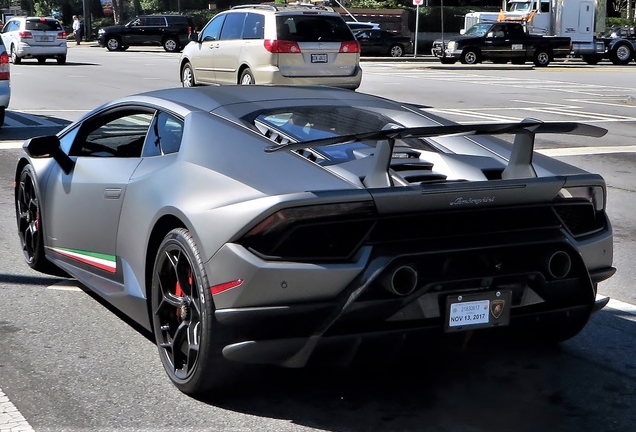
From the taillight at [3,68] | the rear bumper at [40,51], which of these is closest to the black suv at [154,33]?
the rear bumper at [40,51]

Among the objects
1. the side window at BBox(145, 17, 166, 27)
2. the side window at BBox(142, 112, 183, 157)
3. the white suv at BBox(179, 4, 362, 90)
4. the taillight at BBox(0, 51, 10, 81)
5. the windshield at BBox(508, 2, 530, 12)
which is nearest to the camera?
the side window at BBox(142, 112, 183, 157)

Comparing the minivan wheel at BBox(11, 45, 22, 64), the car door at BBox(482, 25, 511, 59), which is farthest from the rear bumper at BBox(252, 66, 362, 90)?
the car door at BBox(482, 25, 511, 59)

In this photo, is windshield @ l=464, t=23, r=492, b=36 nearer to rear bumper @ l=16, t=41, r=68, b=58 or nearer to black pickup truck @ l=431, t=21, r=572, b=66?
black pickup truck @ l=431, t=21, r=572, b=66

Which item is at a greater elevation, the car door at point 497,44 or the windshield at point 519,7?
the windshield at point 519,7

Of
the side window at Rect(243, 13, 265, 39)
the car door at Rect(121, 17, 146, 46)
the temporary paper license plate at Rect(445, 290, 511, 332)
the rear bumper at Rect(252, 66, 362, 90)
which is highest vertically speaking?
the side window at Rect(243, 13, 265, 39)

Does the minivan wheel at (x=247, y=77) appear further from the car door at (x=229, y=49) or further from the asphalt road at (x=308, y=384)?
the asphalt road at (x=308, y=384)

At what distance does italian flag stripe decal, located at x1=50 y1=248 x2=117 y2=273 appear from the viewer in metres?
5.31

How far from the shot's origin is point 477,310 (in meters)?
4.33

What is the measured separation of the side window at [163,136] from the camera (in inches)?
200

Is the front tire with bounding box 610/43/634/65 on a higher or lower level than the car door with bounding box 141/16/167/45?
lower

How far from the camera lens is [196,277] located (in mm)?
4336

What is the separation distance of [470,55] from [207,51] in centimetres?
1983

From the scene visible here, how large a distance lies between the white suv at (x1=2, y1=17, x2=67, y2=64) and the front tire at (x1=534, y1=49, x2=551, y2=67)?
17584 mm

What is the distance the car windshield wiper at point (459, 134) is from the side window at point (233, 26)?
16089mm
